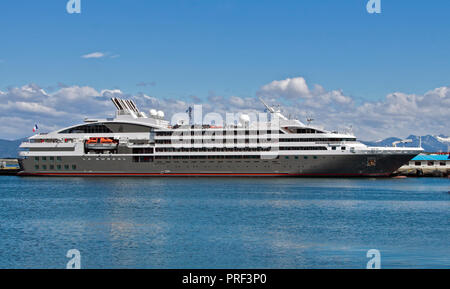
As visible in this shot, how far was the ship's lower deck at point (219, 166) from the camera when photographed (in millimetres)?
85312

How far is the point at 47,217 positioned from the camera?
4175cm

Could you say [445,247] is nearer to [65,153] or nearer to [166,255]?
[166,255]

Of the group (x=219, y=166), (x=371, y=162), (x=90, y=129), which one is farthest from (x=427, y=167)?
(x=90, y=129)

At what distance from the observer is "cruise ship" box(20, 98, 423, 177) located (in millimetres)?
85625

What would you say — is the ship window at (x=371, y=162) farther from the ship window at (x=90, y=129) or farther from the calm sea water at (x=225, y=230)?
the ship window at (x=90, y=129)

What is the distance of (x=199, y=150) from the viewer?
91.8m

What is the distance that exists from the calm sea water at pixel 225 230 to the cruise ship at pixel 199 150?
25.2 m

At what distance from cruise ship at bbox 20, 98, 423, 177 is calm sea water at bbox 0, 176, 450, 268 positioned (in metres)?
25.2

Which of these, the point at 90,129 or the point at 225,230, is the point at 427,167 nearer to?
the point at 90,129

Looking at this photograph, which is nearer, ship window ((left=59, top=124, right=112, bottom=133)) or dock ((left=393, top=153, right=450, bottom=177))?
ship window ((left=59, top=124, right=112, bottom=133))

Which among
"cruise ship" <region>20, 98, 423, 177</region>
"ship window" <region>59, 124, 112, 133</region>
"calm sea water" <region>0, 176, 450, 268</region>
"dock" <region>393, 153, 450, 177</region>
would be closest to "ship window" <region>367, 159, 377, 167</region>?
"cruise ship" <region>20, 98, 423, 177</region>

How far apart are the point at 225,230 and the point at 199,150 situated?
56909mm

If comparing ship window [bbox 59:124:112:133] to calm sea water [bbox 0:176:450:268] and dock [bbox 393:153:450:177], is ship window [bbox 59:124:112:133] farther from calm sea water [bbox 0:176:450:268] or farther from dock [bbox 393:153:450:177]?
dock [bbox 393:153:450:177]

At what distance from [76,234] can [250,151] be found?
187 feet
